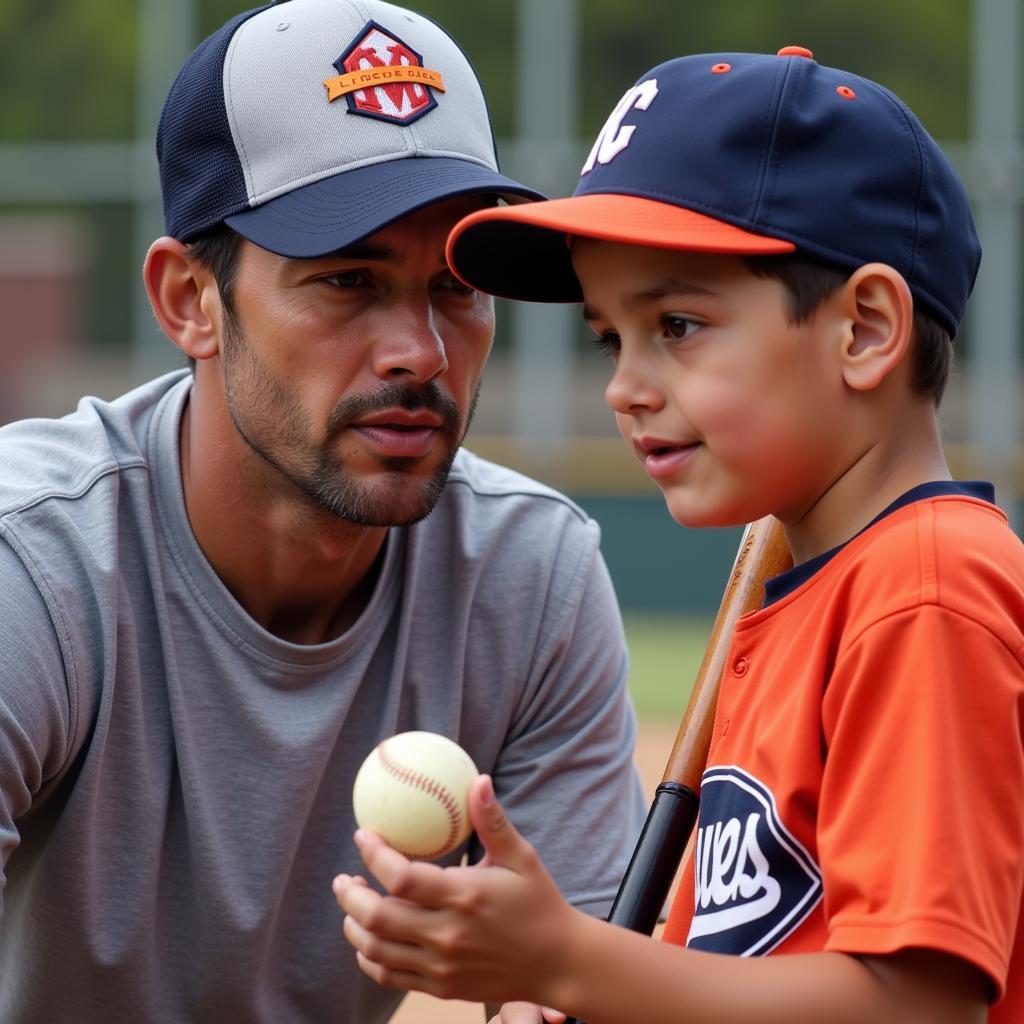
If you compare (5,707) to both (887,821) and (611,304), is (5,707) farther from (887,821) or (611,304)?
(887,821)

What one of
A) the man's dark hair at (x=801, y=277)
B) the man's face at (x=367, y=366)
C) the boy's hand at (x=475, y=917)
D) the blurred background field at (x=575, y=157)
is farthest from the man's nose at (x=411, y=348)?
the blurred background field at (x=575, y=157)

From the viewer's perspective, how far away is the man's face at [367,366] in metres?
2.60

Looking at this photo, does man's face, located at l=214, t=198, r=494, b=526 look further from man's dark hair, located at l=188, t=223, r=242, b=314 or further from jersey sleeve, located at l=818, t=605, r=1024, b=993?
jersey sleeve, located at l=818, t=605, r=1024, b=993

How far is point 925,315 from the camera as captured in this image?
194cm

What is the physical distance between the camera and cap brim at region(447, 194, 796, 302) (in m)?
1.86

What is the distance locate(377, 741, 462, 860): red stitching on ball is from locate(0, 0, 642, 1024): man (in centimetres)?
79

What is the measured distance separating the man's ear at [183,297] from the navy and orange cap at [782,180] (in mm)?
920

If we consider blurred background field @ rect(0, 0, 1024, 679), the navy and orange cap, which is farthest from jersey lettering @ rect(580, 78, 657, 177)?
blurred background field @ rect(0, 0, 1024, 679)

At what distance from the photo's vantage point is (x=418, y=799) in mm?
1827

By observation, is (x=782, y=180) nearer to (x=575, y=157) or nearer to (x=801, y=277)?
(x=801, y=277)

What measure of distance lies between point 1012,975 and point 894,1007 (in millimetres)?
Answer: 191

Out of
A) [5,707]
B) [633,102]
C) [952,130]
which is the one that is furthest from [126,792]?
[952,130]

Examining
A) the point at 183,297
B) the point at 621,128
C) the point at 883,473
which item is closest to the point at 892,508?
the point at 883,473

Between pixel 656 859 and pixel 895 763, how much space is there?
0.68 metres
